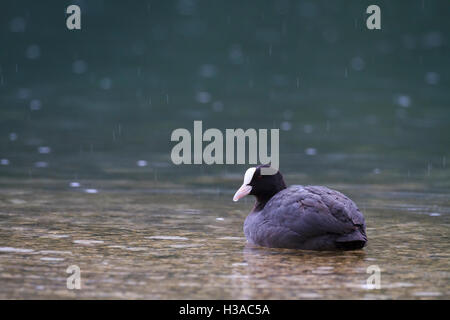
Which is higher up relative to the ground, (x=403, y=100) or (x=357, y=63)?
(x=357, y=63)

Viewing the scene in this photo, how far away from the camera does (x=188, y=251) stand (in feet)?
34.8

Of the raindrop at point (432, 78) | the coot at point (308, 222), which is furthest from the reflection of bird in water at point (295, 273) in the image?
the raindrop at point (432, 78)

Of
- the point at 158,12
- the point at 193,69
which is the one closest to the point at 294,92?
the point at 193,69

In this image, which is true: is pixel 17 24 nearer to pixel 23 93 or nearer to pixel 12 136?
pixel 23 93

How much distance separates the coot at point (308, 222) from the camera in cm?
1015

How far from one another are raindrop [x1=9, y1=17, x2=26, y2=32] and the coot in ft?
115

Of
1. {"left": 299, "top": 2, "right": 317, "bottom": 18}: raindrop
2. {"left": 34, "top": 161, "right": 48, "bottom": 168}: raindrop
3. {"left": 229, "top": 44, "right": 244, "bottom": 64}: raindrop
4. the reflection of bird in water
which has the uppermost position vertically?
{"left": 299, "top": 2, "right": 317, "bottom": 18}: raindrop

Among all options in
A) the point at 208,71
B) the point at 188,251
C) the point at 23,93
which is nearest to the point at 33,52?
the point at 208,71

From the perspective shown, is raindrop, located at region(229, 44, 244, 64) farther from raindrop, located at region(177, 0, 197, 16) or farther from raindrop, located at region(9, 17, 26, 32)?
raindrop, located at region(9, 17, 26, 32)

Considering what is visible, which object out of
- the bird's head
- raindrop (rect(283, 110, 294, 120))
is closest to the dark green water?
raindrop (rect(283, 110, 294, 120))

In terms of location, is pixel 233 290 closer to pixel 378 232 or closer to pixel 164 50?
pixel 378 232

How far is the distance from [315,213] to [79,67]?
28476 mm

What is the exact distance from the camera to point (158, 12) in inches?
1912

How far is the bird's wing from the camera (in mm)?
10117
